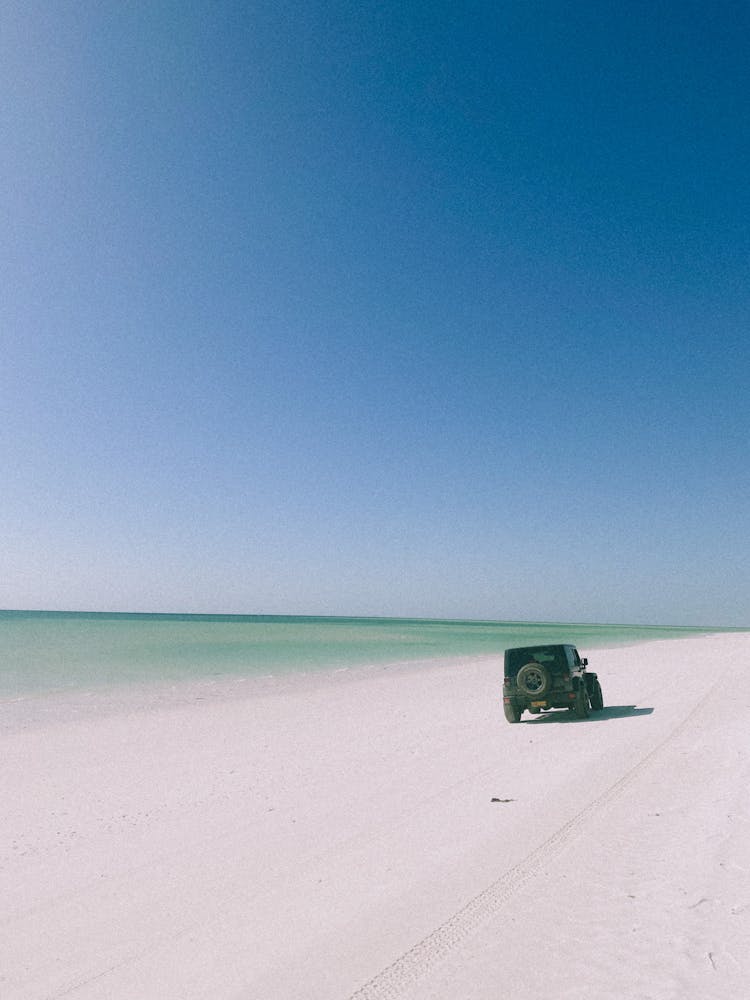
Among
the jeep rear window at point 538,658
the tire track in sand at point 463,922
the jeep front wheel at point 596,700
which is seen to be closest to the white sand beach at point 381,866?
the tire track in sand at point 463,922

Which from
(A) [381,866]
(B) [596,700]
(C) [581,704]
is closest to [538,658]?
(C) [581,704]

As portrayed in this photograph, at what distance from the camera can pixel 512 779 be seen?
36.2ft

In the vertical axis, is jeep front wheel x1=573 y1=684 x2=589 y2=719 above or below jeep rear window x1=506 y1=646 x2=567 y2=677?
below

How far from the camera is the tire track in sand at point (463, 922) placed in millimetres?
4691

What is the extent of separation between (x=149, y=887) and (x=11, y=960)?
1570mm

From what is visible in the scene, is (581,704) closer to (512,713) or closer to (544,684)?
(544,684)

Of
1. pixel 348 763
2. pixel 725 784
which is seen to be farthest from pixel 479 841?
pixel 348 763

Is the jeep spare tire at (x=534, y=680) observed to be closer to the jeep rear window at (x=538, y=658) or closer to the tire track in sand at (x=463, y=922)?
the jeep rear window at (x=538, y=658)

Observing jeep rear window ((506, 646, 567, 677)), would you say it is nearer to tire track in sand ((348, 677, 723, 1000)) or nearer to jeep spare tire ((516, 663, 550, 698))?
jeep spare tire ((516, 663, 550, 698))

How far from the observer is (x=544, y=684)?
17438mm

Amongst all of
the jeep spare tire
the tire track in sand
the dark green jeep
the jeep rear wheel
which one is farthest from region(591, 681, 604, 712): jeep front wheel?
the tire track in sand

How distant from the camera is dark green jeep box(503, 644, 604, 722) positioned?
57.2 ft

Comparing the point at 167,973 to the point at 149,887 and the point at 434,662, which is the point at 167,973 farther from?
the point at 434,662

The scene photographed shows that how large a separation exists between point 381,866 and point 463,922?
1689 millimetres
